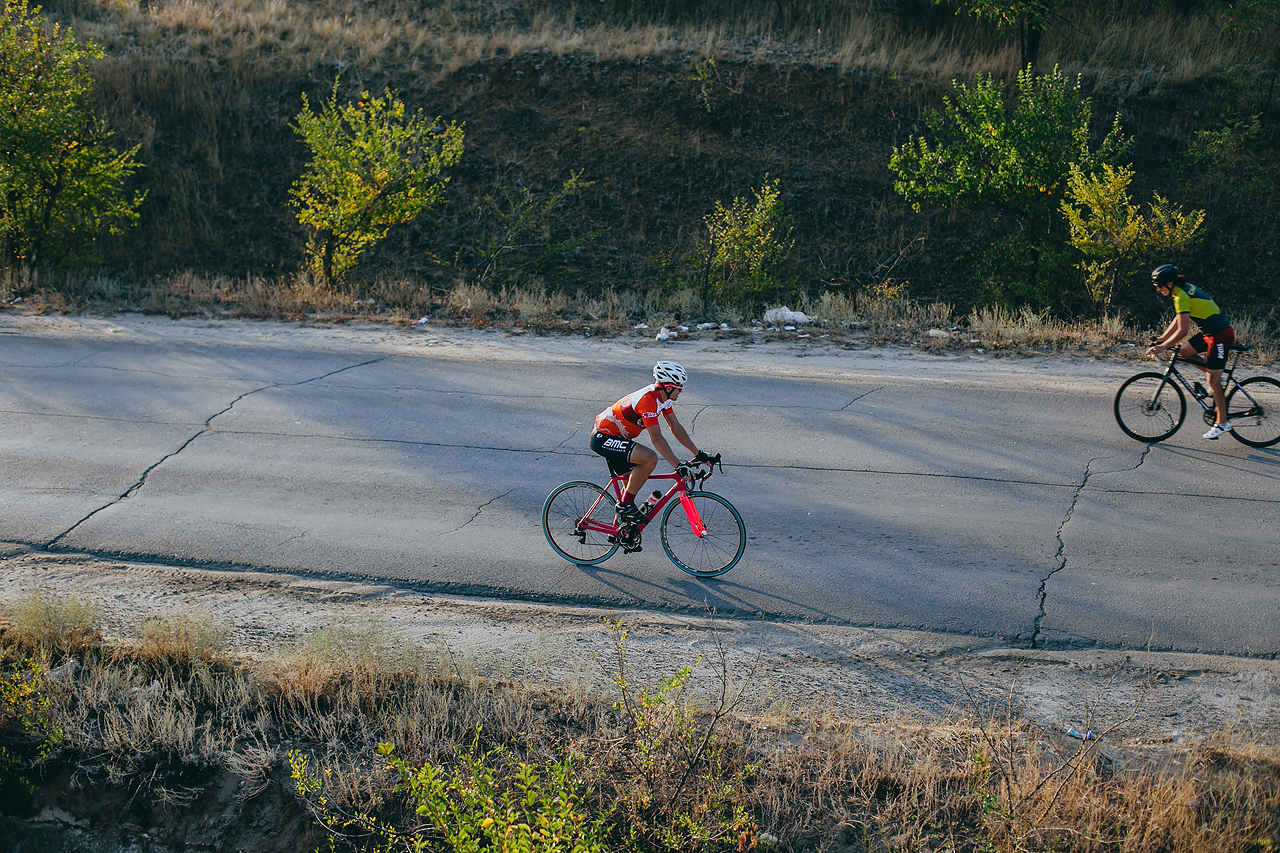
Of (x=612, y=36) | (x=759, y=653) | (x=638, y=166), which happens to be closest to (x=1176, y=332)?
(x=759, y=653)

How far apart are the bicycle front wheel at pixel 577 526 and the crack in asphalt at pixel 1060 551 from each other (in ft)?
10.8

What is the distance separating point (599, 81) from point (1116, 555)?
21640mm

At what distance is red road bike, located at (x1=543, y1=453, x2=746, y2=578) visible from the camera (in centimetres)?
714

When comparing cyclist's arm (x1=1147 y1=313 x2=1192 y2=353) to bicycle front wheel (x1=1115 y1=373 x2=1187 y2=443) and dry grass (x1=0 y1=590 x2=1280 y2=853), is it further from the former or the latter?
dry grass (x1=0 y1=590 x2=1280 y2=853)

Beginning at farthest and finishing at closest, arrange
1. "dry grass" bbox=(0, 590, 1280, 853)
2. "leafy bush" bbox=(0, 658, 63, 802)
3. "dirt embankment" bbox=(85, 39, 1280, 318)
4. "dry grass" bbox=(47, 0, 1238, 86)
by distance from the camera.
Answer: "dry grass" bbox=(47, 0, 1238, 86)
"dirt embankment" bbox=(85, 39, 1280, 318)
"leafy bush" bbox=(0, 658, 63, 802)
"dry grass" bbox=(0, 590, 1280, 853)

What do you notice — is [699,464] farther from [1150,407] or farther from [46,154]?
[46,154]

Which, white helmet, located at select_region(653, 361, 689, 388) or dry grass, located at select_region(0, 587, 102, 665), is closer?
dry grass, located at select_region(0, 587, 102, 665)

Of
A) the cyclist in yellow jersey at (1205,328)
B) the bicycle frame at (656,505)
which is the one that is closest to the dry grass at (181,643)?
the bicycle frame at (656,505)

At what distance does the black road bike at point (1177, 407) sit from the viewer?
953cm

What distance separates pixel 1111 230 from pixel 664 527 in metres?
12.4

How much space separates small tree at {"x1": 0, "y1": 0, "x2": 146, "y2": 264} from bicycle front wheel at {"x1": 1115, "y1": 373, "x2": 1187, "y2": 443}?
17661mm

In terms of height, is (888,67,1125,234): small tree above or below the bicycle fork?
above

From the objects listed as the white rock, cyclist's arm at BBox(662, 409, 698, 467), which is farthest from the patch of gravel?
the white rock

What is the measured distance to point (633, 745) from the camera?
4.98 m
